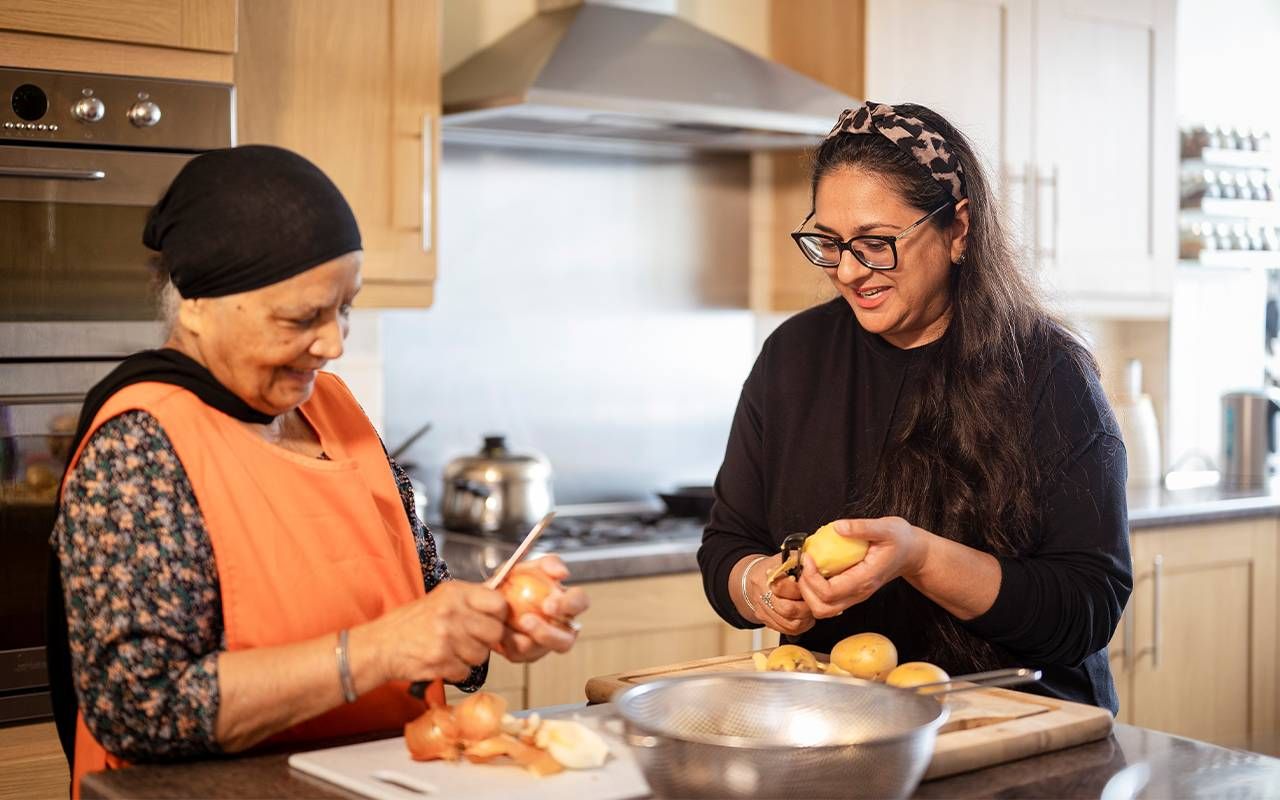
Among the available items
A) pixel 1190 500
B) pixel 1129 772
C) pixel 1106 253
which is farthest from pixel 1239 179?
pixel 1129 772

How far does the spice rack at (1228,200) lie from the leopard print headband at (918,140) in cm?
268

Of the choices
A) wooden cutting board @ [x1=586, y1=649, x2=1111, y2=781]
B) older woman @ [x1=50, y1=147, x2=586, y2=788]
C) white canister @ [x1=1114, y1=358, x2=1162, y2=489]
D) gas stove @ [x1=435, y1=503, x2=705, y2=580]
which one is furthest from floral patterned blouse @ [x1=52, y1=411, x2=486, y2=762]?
white canister @ [x1=1114, y1=358, x2=1162, y2=489]

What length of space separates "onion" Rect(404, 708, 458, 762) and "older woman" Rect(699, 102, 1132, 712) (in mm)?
469

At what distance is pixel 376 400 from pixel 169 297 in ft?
5.81

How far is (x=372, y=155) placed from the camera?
2895mm

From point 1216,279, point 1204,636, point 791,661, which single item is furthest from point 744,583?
point 1216,279

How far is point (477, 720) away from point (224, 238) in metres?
0.51

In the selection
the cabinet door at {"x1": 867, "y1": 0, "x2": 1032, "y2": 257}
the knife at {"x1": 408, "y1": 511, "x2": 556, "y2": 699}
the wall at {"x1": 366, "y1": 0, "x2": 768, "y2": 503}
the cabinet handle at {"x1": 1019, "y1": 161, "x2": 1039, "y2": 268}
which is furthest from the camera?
the cabinet handle at {"x1": 1019, "y1": 161, "x2": 1039, "y2": 268}

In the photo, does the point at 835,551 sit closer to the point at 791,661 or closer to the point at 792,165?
the point at 791,661

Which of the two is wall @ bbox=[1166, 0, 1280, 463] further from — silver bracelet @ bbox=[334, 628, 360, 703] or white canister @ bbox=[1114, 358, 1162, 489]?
silver bracelet @ bbox=[334, 628, 360, 703]

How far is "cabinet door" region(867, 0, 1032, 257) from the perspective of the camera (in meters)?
3.54

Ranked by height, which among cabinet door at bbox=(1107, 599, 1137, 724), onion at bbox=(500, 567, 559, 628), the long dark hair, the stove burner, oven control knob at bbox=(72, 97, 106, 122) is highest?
oven control knob at bbox=(72, 97, 106, 122)

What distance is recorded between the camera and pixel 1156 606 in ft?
11.9

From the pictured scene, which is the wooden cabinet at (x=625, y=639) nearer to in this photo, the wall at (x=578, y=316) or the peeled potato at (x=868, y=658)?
the wall at (x=578, y=316)
